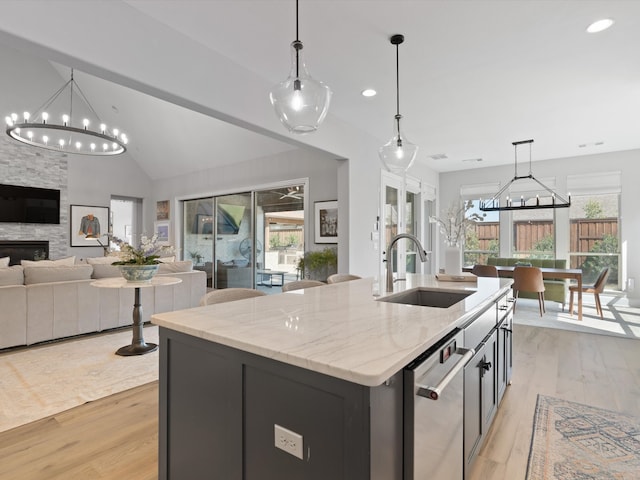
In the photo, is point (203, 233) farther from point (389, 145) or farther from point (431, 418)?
point (431, 418)

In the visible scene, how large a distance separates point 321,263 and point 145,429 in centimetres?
335

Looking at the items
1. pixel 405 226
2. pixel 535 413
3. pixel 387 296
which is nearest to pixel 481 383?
pixel 387 296

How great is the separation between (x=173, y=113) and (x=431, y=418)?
6.93 metres

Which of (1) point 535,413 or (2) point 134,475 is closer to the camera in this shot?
(2) point 134,475

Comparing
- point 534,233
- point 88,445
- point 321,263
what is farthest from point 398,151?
point 534,233

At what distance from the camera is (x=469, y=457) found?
5.26ft

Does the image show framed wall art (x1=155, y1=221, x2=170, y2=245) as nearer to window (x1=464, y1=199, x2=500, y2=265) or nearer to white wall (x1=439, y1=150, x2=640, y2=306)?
window (x1=464, y1=199, x2=500, y2=265)

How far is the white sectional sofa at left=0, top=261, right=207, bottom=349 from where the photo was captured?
11.6 feet

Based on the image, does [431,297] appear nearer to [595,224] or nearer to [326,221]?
[326,221]

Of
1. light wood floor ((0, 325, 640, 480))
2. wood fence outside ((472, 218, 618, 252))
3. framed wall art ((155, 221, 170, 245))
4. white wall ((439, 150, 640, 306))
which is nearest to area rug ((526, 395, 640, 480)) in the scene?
light wood floor ((0, 325, 640, 480))

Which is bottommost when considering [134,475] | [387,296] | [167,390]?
[134,475]

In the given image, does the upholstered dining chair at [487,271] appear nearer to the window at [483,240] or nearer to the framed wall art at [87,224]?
the window at [483,240]

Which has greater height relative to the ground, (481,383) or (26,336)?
(481,383)

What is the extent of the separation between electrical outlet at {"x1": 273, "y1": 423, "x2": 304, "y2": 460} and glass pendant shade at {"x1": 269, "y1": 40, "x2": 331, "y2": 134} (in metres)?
1.63
